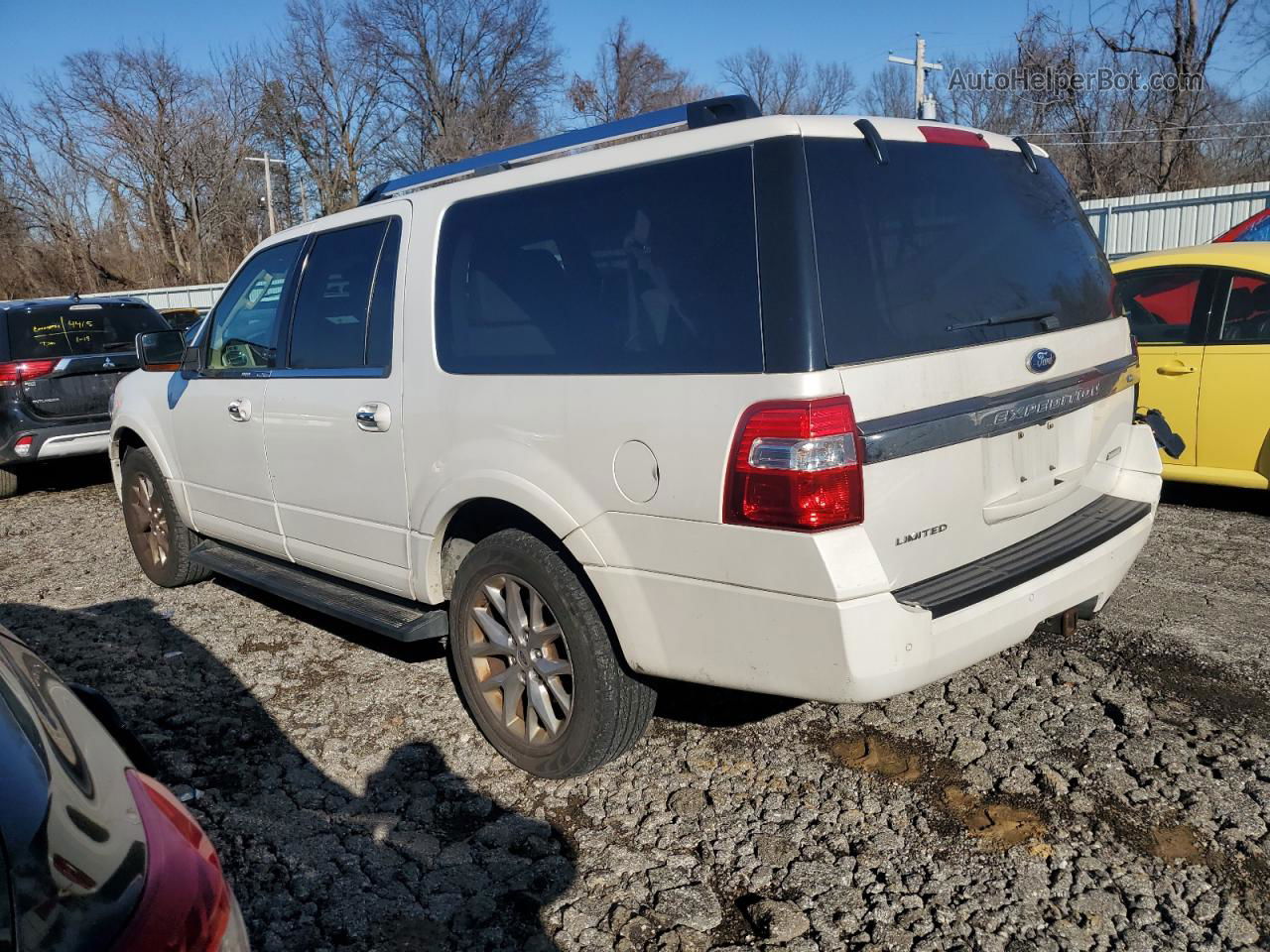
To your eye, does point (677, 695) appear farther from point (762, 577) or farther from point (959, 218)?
point (959, 218)

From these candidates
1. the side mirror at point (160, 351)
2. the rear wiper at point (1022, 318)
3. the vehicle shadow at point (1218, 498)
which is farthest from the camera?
the vehicle shadow at point (1218, 498)

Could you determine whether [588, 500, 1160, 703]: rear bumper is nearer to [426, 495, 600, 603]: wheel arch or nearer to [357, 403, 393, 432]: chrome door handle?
[426, 495, 600, 603]: wheel arch

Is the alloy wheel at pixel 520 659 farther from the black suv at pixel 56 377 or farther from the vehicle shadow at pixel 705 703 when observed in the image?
the black suv at pixel 56 377

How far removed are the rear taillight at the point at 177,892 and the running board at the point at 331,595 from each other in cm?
209

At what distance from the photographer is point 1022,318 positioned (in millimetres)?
3113

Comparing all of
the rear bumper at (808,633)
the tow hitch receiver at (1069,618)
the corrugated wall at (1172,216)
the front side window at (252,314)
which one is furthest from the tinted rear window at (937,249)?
the corrugated wall at (1172,216)

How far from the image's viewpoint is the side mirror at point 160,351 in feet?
17.4

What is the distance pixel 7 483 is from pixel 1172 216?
17552 millimetres

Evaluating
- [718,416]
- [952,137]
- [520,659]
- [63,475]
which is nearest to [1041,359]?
[952,137]

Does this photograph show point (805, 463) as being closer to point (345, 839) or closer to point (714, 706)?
point (714, 706)

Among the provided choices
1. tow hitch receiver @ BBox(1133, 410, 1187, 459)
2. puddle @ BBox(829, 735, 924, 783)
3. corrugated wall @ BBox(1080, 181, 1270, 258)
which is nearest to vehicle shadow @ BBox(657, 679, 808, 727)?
puddle @ BBox(829, 735, 924, 783)

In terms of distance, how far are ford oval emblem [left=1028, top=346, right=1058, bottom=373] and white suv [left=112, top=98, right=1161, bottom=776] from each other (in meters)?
0.01

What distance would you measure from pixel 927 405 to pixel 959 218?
0.69 meters

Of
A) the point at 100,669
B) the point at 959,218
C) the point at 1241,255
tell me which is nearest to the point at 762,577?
the point at 959,218
